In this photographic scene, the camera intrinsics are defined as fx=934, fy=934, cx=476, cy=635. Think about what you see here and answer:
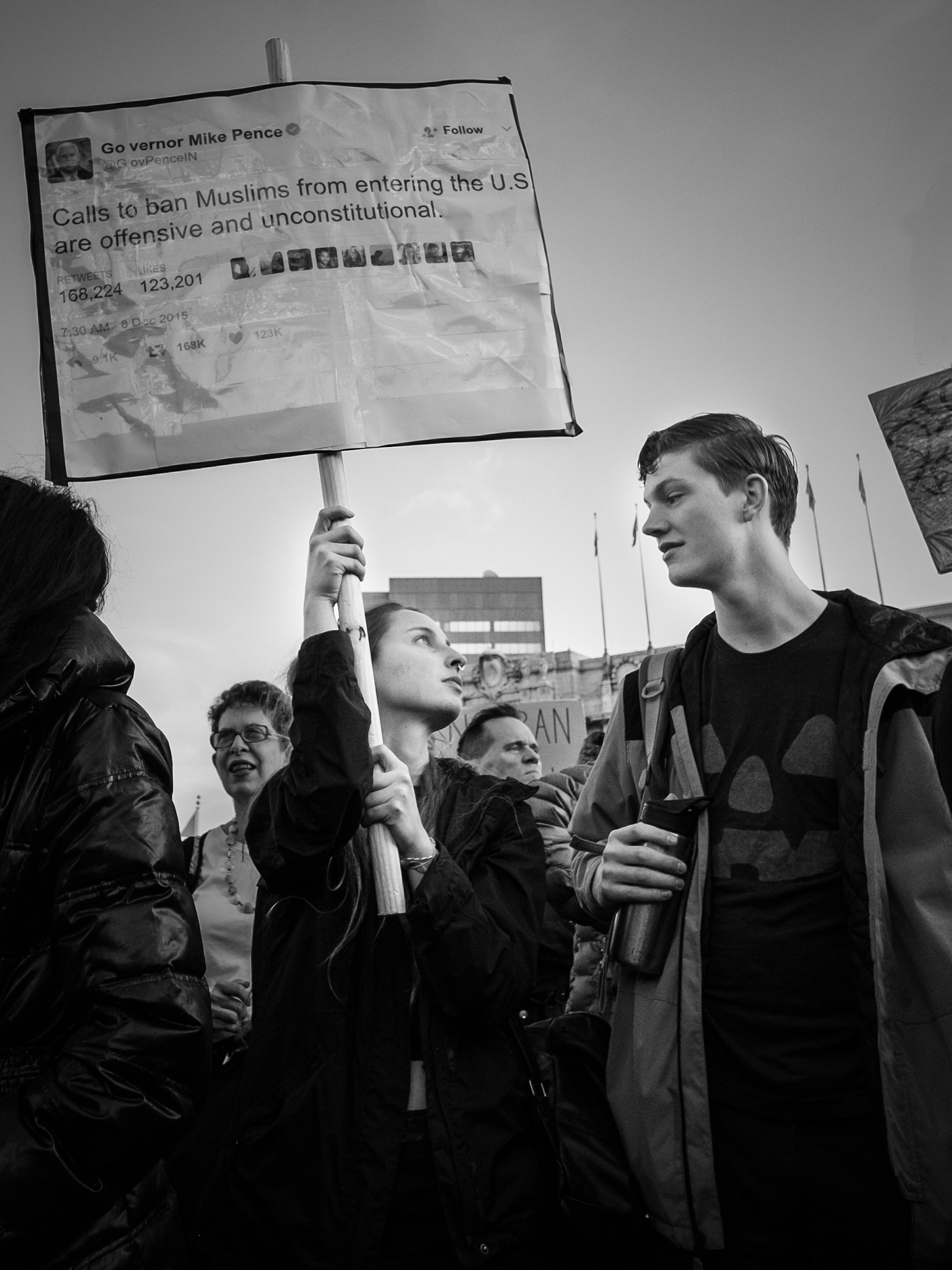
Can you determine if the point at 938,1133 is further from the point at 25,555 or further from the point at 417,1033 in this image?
the point at 25,555

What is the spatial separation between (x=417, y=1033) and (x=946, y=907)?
1134 mm

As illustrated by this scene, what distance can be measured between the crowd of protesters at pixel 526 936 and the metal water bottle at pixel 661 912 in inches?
0.7

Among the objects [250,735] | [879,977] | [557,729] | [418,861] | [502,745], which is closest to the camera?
[879,977]

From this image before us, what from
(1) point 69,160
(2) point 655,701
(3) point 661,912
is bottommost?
(3) point 661,912

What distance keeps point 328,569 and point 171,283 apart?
99 centimetres

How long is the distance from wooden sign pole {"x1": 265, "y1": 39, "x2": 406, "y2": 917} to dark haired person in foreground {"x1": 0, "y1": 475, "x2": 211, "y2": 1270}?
0.68 metres

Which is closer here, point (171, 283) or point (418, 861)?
point (418, 861)

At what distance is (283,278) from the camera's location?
257 cm

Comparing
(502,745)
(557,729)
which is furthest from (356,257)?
(557,729)

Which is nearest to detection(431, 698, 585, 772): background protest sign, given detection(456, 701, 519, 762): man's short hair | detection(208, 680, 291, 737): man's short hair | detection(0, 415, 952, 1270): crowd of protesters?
detection(456, 701, 519, 762): man's short hair

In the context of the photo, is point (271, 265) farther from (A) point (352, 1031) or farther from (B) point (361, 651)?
(A) point (352, 1031)

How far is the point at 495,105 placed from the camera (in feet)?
9.14

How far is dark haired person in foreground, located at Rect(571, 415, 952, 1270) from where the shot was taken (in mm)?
1817

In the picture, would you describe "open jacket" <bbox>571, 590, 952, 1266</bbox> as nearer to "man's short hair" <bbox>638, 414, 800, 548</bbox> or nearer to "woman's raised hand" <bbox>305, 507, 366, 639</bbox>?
"man's short hair" <bbox>638, 414, 800, 548</bbox>
